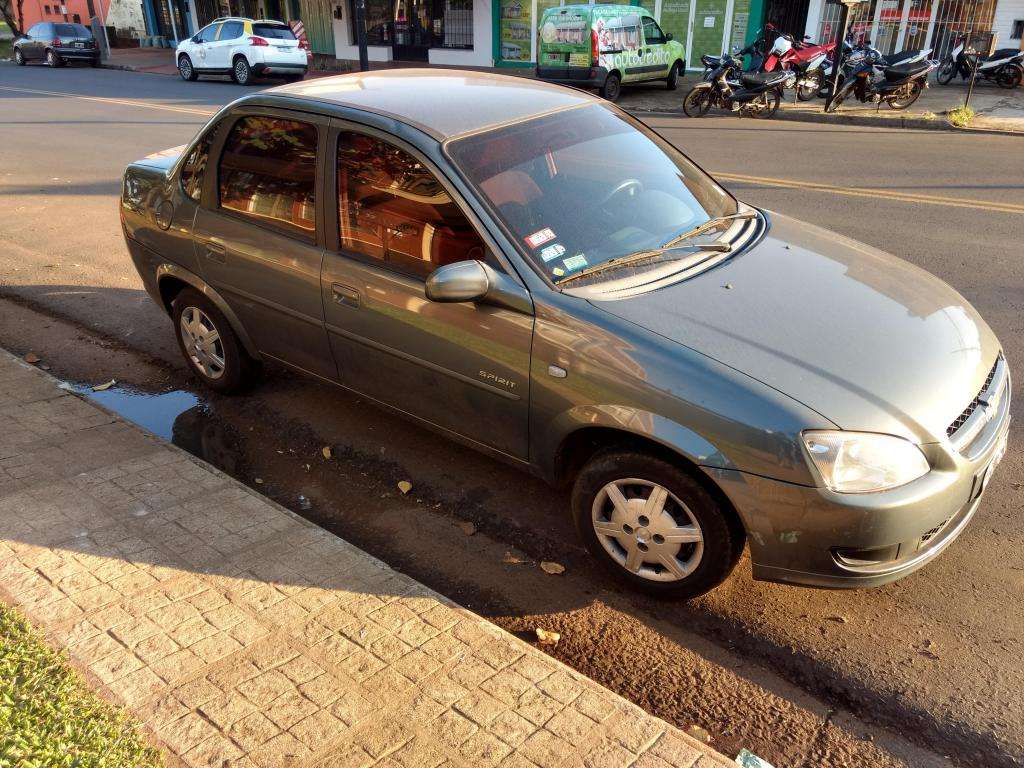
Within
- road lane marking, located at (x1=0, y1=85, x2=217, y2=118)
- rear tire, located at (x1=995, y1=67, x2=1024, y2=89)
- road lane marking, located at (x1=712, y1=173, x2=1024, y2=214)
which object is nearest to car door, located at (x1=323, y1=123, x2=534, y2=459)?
road lane marking, located at (x1=712, y1=173, x2=1024, y2=214)

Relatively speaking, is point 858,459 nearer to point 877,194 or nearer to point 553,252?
point 553,252

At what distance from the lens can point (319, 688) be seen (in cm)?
295

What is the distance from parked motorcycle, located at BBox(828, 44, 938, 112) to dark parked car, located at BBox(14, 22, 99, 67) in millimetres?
29167

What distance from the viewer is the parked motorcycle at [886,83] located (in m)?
16.0

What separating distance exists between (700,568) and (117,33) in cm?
4725

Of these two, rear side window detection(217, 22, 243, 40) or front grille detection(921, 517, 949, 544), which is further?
rear side window detection(217, 22, 243, 40)

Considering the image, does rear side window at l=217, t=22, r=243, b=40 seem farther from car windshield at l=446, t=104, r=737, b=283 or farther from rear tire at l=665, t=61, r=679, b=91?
car windshield at l=446, t=104, r=737, b=283

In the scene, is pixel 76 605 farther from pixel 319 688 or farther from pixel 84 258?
pixel 84 258

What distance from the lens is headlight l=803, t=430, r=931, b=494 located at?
2.92 metres

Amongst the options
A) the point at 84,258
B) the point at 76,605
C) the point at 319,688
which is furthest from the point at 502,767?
the point at 84,258

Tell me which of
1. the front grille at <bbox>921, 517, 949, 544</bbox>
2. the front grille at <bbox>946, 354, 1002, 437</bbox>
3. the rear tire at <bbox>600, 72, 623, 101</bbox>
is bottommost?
the front grille at <bbox>921, 517, 949, 544</bbox>

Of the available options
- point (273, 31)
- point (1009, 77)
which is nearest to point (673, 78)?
point (1009, 77)

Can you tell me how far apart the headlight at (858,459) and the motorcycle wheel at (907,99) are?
1595cm

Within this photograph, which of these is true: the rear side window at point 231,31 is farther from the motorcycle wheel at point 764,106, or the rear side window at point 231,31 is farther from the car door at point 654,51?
the motorcycle wheel at point 764,106
